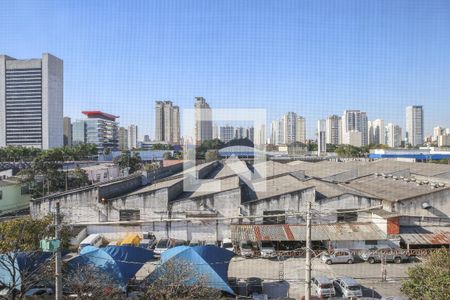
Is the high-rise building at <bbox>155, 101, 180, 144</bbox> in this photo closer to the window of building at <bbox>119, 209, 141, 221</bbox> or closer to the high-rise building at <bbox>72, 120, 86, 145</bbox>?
the high-rise building at <bbox>72, 120, 86, 145</bbox>

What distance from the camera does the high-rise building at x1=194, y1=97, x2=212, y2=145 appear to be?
43.1 ft

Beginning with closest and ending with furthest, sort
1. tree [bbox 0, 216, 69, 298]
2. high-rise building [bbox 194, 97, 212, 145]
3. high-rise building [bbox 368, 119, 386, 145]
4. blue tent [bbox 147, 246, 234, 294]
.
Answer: tree [bbox 0, 216, 69, 298], blue tent [bbox 147, 246, 234, 294], high-rise building [bbox 194, 97, 212, 145], high-rise building [bbox 368, 119, 386, 145]

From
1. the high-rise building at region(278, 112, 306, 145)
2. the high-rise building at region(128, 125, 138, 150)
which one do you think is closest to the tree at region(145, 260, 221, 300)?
the high-rise building at region(278, 112, 306, 145)

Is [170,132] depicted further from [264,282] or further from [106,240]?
[264,282]

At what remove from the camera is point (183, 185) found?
25.1 feet

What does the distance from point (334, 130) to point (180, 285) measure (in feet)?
94.9

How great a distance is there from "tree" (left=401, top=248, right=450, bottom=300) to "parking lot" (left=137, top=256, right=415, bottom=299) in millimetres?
852

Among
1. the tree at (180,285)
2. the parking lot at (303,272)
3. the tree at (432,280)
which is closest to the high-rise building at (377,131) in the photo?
the parking lot at (303,272)

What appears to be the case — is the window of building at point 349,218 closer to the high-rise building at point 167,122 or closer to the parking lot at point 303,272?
the parking lot at point 303,272

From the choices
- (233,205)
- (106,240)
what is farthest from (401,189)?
(106,240)

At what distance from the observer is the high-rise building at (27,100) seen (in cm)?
2742

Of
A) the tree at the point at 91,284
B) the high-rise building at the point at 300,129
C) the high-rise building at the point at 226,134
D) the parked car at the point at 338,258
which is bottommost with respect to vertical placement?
the parked car at the point at 338,258

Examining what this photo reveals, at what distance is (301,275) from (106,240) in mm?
3096

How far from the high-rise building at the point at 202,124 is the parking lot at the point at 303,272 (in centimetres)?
810
